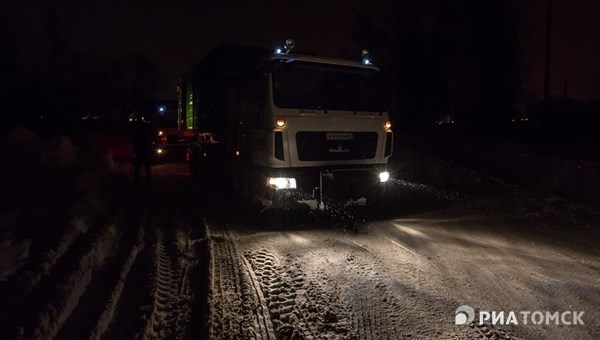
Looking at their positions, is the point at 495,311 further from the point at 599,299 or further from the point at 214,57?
the point at 214,57

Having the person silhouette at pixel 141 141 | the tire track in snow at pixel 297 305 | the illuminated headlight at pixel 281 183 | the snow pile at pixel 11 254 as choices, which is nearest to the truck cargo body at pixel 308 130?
the illuminated headlight at pixel 281 183

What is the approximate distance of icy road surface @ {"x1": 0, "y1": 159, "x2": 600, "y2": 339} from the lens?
418cm

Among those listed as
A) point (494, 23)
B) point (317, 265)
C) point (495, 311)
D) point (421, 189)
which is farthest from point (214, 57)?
point (494, 23)

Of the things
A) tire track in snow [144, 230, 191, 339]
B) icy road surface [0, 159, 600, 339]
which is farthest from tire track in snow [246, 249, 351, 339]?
tire track in snow [144, 230, 191, 339]

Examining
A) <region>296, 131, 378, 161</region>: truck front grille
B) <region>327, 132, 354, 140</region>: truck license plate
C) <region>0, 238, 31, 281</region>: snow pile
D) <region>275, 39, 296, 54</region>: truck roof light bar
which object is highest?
<region>275, 39, 296, 54</region>: truck roof light bar

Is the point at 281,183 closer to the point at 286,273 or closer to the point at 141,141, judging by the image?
the point at 286,273

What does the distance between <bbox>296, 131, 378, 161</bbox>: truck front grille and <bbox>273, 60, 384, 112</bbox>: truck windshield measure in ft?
1.53

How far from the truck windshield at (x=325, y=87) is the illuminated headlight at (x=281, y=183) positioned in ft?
3.99

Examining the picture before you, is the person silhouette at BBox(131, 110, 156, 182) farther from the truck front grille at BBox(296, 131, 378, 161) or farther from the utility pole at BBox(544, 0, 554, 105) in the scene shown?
the utility pole at BBox(544, 0, 554, 105)

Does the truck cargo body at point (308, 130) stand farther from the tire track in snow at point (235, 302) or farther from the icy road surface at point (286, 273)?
the tire track in snow at point (235, 302)

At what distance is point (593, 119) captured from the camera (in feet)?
83.2

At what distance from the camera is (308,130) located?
25.7 feet

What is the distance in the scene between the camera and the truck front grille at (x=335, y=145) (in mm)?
7848

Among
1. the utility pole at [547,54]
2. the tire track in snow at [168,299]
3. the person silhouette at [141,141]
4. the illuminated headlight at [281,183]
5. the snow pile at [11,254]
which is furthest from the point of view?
the utility pole at [547,54]
